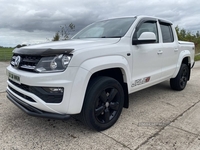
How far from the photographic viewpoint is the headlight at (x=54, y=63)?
229 cm

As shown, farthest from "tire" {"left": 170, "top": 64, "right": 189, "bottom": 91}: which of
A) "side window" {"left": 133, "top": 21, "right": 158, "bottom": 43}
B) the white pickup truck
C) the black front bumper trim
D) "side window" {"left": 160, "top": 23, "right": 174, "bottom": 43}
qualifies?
the black front bumper trim

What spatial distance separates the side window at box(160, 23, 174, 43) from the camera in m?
4.31

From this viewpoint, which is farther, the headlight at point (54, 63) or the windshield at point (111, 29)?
the windshield at point (111, 29)

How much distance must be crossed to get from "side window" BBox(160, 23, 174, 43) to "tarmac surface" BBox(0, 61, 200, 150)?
1.57 m

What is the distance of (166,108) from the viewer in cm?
378

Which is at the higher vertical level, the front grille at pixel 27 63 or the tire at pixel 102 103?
the front grille at pixel 27 63

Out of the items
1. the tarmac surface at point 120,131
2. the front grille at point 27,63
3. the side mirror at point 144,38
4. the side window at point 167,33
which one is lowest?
the tarmac surface at point 120,131

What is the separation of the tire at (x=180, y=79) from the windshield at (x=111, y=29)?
7.47ft

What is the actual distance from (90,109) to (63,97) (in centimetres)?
43

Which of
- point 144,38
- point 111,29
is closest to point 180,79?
point 144,38

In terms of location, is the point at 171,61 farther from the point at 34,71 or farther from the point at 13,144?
the point at 13,144

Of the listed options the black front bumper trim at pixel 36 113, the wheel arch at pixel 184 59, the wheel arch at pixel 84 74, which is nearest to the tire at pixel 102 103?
the wheel arch at pixel 84 74

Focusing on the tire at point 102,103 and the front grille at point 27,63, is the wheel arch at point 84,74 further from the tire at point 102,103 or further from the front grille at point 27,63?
the front grille at point 27,63

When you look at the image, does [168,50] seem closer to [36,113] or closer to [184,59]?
[184,59]
